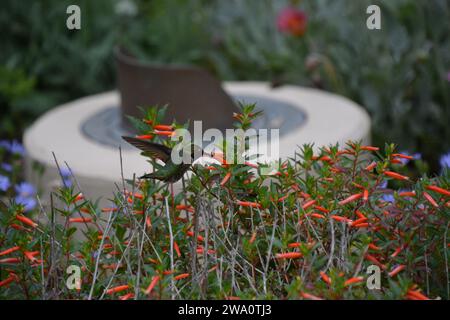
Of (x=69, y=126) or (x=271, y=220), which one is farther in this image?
(x=69, y=126)

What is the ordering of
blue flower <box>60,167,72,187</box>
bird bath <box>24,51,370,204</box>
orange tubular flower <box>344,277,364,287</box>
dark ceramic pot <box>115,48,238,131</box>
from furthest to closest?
1. dark ceramic pot <box>115,48,238,131</box>
2. bird bath <box>24,51,370,204</box>
3. blue flower <box>60,167,72,187</box>
4. orange tubular flower <box>344,277,364,287</box>

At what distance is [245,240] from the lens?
5.01 ft

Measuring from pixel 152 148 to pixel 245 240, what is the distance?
26 centimetres

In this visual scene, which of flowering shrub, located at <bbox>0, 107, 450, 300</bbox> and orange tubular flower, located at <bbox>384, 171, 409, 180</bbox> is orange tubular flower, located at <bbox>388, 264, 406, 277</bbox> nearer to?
flowering shrub, located at <bbox>0, 107, 450, 300</bbox>

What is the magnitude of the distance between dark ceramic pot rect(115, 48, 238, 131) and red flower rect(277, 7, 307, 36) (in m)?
1.31

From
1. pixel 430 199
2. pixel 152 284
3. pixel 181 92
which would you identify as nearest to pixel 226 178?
pixel 152 284

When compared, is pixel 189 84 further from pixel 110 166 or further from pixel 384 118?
pixel 384 118

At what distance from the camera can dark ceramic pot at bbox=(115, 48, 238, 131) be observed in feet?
11.3

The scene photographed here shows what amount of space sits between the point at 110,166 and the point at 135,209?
1.39 m

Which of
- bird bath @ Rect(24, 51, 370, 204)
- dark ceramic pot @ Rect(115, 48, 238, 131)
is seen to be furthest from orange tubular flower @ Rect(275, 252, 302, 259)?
dark ceramic pot @ Rect(115, 48, 238, 131)

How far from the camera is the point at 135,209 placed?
1705 millimetres

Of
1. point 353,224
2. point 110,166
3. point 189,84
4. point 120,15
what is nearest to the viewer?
point 353,224

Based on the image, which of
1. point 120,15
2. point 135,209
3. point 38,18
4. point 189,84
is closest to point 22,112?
point 38,18

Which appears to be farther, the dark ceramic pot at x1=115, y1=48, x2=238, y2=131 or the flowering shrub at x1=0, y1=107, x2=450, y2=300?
the dark ceramic pot at x1=115, y1=48, x2=238, y2=131
